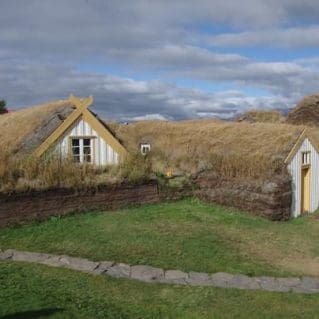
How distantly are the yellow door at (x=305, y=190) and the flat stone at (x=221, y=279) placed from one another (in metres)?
8.88

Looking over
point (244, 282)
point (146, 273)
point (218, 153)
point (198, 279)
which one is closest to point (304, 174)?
point (218, 153)

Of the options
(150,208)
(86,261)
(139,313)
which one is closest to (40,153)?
(150,208)

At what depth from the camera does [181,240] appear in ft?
43.2

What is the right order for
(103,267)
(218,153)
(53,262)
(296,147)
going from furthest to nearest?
(218,153)
(296,147)
(53,262)
(103,267)

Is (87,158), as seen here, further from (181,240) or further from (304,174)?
(304,174)

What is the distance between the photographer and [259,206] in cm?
1698

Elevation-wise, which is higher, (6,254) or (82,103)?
(82,103)

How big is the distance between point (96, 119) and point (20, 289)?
8430 millimetres

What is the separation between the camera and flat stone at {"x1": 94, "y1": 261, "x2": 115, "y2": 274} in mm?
10602

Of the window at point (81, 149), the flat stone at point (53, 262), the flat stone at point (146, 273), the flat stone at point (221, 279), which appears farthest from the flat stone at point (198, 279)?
the window at point (81, 149)

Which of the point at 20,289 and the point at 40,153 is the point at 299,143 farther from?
the point at 20,289

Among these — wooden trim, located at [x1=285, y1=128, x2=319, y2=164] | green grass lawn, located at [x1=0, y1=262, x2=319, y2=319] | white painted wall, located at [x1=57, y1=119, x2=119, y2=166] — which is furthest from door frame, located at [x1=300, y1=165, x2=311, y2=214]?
green grass lawn, located at [x1=0, y1=262, x2=319, y2=319]

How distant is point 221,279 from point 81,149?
7609 mm

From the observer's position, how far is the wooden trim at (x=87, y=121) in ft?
51.6
